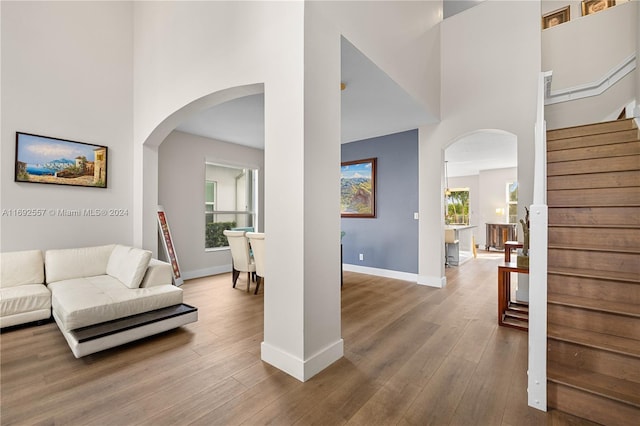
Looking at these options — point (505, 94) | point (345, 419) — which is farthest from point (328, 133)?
point (505, 94)

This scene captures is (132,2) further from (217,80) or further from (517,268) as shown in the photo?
(517,268)

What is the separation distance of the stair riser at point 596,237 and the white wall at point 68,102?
17.3 feet

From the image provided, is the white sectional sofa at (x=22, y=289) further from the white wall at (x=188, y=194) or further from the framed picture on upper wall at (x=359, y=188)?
the framed picture on upper wall at (x=359, y=188)

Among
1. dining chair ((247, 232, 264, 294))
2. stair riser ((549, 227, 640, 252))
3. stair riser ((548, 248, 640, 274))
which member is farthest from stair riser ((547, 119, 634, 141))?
dining chair ((247, 232, 264, 294))

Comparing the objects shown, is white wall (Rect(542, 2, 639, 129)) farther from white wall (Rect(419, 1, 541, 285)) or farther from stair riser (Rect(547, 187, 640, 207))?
stair riser (Rect(547, 187, 640, 207))

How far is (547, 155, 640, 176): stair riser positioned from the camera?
106 inches

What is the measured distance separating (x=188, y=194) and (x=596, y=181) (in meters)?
5.55

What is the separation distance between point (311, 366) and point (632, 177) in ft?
10.9

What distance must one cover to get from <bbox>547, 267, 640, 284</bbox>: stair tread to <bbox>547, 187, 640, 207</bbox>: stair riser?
0.75m

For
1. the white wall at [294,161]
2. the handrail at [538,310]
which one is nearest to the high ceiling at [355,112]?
the white wall at [294,161]

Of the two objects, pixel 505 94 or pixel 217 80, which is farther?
pixel 505 94

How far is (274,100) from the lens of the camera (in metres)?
2.17

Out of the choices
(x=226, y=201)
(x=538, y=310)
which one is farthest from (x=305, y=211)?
(x=226, y=201)

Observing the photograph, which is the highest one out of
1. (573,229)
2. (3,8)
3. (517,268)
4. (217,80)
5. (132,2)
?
(132,2)
